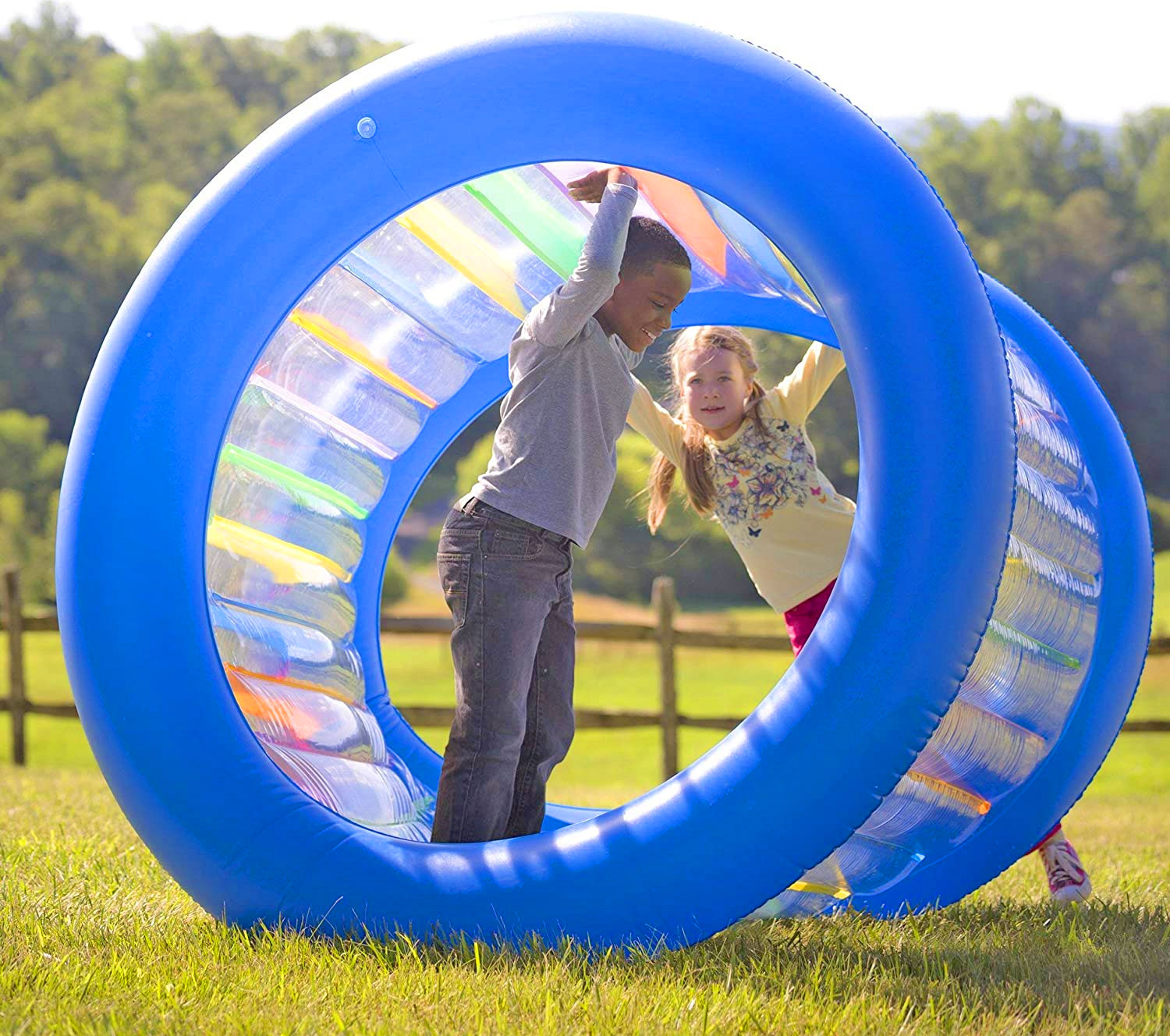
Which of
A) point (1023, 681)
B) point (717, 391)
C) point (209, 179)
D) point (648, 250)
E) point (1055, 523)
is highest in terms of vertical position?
point (209, 179)

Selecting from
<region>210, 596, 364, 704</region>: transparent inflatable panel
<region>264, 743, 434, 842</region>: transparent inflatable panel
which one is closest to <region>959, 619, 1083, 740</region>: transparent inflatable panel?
<region>264, 743, 434, 842</region>: transparent inflatable panel

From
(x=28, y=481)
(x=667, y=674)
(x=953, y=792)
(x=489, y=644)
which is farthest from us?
(x=28, y=481)

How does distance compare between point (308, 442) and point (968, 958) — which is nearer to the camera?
point (968, 958)

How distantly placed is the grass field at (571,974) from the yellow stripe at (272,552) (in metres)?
0.85

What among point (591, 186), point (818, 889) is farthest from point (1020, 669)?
point (591, 186)

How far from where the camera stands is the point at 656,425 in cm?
368

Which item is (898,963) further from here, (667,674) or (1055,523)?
(667,674)

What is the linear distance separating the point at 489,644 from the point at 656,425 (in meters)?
1.04

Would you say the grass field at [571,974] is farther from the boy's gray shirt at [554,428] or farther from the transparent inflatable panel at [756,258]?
the transparent inflatable panel at [756,258]

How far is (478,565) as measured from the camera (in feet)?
9.53

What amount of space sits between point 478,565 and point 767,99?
115 cm

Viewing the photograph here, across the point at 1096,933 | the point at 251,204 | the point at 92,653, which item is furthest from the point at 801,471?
the point at 92,653

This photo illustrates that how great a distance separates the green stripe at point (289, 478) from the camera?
11.0 feet

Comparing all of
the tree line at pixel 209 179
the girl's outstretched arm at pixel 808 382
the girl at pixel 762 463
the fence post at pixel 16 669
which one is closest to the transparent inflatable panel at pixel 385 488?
the girl's outstretched arm at pixel 808 382
